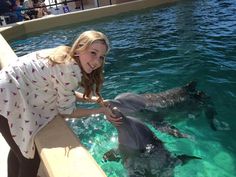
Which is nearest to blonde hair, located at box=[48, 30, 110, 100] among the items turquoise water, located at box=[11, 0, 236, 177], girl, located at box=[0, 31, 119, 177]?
girl, located at box=[0, 31, 119, 177]

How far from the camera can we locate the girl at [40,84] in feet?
9.29

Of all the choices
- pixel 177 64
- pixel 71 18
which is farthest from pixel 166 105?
pixel 71 18

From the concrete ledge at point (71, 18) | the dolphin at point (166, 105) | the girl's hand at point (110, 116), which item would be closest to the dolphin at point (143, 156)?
the girl's hand at point (110, 116)

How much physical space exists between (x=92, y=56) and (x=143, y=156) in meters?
1.85

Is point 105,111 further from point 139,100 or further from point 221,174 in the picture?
point 139,100

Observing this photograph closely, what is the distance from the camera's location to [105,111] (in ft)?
11.0

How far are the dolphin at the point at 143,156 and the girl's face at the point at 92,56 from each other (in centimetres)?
147

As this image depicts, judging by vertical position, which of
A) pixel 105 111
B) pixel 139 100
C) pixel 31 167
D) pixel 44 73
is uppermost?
pixel 44 73

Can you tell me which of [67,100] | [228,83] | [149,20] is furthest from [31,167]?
[149,20]

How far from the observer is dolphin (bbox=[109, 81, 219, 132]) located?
5504 millimetres

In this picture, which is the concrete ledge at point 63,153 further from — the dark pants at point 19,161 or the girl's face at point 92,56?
the girl's face at point 92,56

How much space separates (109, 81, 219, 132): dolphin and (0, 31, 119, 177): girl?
234 centimetres

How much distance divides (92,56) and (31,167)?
1091mm

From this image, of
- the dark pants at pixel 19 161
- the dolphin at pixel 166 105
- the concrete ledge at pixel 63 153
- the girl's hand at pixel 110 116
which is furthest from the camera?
the dolphin at pixel 166 105
